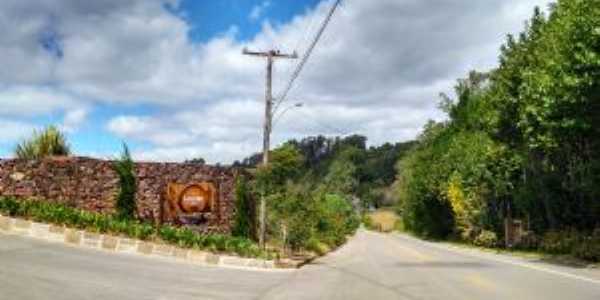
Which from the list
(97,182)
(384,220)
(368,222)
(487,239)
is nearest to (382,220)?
(384,220)

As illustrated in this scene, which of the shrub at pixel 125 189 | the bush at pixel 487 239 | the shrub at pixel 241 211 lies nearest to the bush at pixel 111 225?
the shrub at pixel 125 189

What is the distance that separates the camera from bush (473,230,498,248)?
61156 mm

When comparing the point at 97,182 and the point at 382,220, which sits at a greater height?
the point at 382,220

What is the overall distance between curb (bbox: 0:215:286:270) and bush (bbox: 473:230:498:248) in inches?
1449

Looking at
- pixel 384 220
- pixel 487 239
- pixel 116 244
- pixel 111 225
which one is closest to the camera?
pixel 116 244

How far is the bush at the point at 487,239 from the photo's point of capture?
6116cm

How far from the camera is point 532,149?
155 ft

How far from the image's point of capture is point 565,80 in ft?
97.1

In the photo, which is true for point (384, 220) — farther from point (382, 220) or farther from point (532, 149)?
point (532, 149)

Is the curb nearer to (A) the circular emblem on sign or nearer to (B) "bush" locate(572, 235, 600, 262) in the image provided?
(A) the circular emblem on sign

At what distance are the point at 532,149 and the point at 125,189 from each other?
2599 cm

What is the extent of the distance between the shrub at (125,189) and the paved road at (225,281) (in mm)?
5641

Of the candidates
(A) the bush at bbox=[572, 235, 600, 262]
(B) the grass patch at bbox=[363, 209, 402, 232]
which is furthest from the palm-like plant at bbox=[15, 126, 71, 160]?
(B) the grass patch at bbox=[363, 209, 402, 232]

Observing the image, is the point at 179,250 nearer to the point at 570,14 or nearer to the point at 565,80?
the point at 565,80
